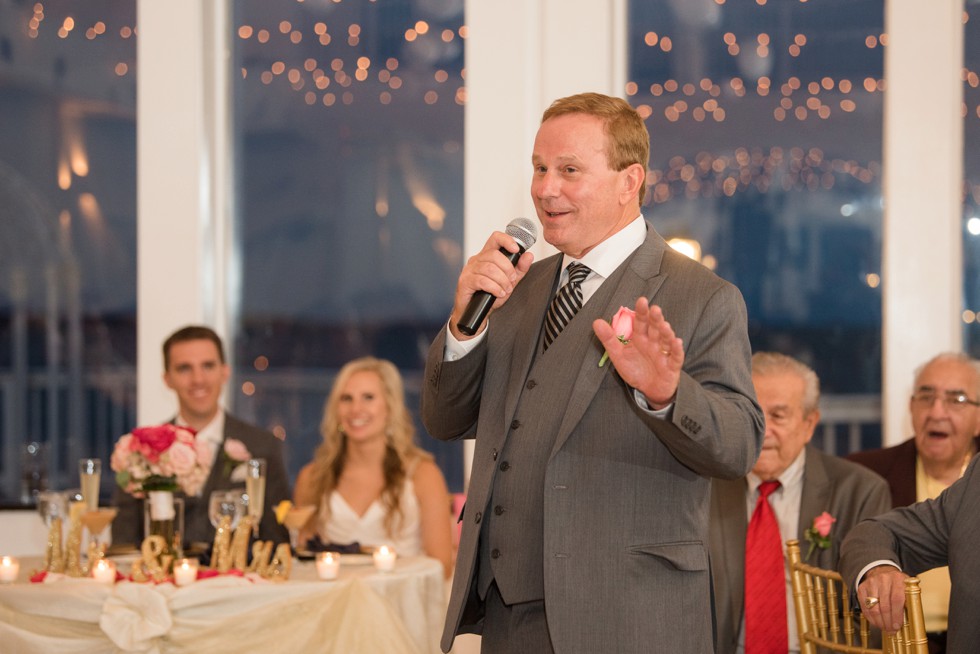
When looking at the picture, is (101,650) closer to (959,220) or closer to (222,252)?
(222,252)

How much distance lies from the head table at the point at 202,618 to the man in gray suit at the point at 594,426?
92 centimetres

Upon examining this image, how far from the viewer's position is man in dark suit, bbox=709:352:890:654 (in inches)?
116

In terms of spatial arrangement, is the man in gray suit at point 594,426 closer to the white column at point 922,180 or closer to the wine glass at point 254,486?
the wine glass at point 254,486

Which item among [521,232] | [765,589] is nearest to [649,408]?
[521,232]

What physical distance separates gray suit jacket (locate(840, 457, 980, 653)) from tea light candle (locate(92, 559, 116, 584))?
1849 mm

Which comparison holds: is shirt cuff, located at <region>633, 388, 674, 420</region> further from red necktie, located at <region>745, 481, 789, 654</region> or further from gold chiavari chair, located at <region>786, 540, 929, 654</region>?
red necktie, located at <region>745, 481, 789, 654</region>

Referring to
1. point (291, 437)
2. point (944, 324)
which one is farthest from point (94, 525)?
point (944, 324)

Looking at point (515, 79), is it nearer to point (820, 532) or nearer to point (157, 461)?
point (157, 461)

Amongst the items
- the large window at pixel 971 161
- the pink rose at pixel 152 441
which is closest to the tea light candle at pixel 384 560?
the pink rose at pixel 152 441

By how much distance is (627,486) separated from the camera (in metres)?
1.98

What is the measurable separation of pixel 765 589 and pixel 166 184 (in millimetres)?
3011

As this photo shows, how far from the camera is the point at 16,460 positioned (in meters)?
5.00

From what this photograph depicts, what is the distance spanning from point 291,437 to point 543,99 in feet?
6.12

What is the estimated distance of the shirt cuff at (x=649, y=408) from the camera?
1.83 metres
